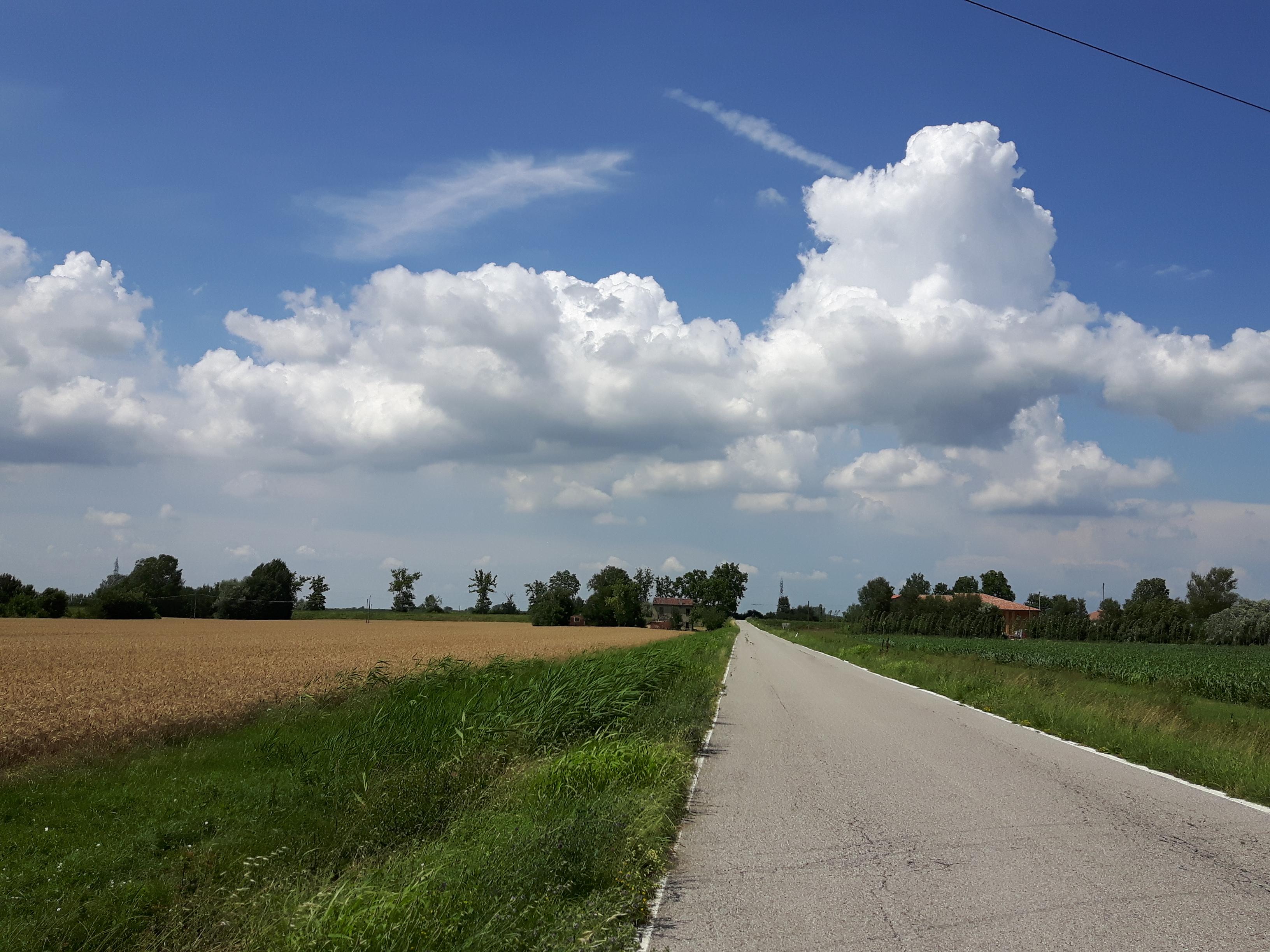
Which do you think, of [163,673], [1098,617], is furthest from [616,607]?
[163,673]

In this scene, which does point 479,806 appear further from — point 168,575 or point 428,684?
point 168,575

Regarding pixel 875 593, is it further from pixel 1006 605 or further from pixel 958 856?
pixel 958 856

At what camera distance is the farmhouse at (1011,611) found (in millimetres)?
112569

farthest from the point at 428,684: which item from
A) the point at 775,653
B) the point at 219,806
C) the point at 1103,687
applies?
the point at 775,653

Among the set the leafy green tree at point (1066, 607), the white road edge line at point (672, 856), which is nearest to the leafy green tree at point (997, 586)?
the leafy green tree at point (1066, 607)

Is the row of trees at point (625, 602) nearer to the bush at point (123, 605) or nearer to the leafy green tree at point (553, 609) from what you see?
the leafy green tree at point (553, 609)

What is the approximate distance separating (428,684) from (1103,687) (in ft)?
70.9

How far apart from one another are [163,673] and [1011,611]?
129 m

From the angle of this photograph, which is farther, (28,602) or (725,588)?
(725,588)

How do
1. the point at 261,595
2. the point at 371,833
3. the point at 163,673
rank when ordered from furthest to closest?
the point at 261,595 < the point at 163,673 < the point at 371,833

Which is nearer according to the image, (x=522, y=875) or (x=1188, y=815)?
(x=522, y=875)

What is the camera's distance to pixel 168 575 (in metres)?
118

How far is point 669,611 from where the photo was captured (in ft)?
615

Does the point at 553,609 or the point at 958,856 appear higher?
the point at 958,856
